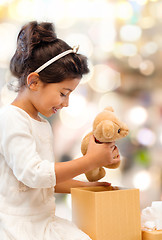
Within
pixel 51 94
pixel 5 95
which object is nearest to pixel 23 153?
pixel 51 94

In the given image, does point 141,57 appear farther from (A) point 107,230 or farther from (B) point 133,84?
(A) point 107,230

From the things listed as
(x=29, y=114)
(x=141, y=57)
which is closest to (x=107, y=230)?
(x=29, y=114)

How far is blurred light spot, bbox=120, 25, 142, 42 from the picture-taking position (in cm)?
144

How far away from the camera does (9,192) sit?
697mm

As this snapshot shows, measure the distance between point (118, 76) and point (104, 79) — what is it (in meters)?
0.07

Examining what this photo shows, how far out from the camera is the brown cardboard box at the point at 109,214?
0.68 meters

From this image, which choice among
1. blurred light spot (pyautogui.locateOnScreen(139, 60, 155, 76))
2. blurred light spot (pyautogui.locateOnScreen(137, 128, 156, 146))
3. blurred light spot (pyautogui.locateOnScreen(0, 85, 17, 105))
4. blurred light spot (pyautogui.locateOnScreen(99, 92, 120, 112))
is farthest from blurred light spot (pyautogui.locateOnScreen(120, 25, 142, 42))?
blurred light spot (pyautogui.locateOnScreen(0, 85, 17, 105))

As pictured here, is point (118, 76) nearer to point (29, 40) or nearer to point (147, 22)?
point (147, 22)

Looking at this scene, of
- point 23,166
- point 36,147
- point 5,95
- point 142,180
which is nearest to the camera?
point 23,166

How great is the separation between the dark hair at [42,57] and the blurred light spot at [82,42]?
1.80ft

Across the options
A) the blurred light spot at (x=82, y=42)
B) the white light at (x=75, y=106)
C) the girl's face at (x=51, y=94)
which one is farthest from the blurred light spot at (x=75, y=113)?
the girl's face at (x=51, y=94)

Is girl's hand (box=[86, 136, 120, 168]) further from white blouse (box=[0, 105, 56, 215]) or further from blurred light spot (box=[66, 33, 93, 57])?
blurred light spot (box=[66, 33, 93, 57])

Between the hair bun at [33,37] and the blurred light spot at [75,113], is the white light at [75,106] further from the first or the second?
the hair bun at [33,37]

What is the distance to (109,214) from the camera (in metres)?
0.69
